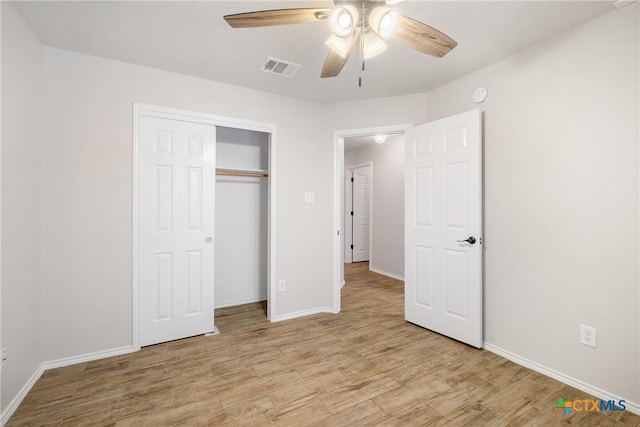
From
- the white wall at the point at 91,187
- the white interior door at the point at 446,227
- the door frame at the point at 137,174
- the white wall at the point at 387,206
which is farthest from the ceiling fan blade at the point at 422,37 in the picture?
the white wall at the point at 387,206

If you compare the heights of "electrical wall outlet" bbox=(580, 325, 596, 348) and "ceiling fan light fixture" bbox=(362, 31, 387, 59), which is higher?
"ceiling fan light fixture" bbox=(362, 31, 387, 59)

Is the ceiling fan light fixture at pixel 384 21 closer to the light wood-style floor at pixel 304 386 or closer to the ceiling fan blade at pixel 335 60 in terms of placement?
the ceiling fan blade at pixel 335 60

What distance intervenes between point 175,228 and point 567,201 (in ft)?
10.3

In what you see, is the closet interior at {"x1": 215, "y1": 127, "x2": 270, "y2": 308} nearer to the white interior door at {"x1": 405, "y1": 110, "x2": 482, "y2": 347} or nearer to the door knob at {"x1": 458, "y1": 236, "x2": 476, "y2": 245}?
the white interior door at {"x1": 405, "y1": 110, "x2": 482, "y2": 347}

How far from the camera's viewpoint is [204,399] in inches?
72.5

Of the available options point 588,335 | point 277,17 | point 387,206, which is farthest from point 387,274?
point 277,17

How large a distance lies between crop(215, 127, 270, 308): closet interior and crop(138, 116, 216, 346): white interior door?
664mm

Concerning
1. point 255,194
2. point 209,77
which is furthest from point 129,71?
point 255,194

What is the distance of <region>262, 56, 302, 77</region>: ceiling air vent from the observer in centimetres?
242

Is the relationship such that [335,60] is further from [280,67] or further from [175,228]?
[175,228]

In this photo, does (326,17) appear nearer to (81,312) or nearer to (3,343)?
(3,343)

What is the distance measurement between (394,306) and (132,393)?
2749 mm

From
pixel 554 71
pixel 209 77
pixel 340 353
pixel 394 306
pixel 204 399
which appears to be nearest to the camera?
pixel 204 399

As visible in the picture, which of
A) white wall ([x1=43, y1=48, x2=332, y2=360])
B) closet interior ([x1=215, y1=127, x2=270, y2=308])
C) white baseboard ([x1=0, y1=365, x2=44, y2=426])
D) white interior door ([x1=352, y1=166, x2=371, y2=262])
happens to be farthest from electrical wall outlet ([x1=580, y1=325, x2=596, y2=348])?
white interior door ([x1=352, y1=166, x2=371, y2=262])
